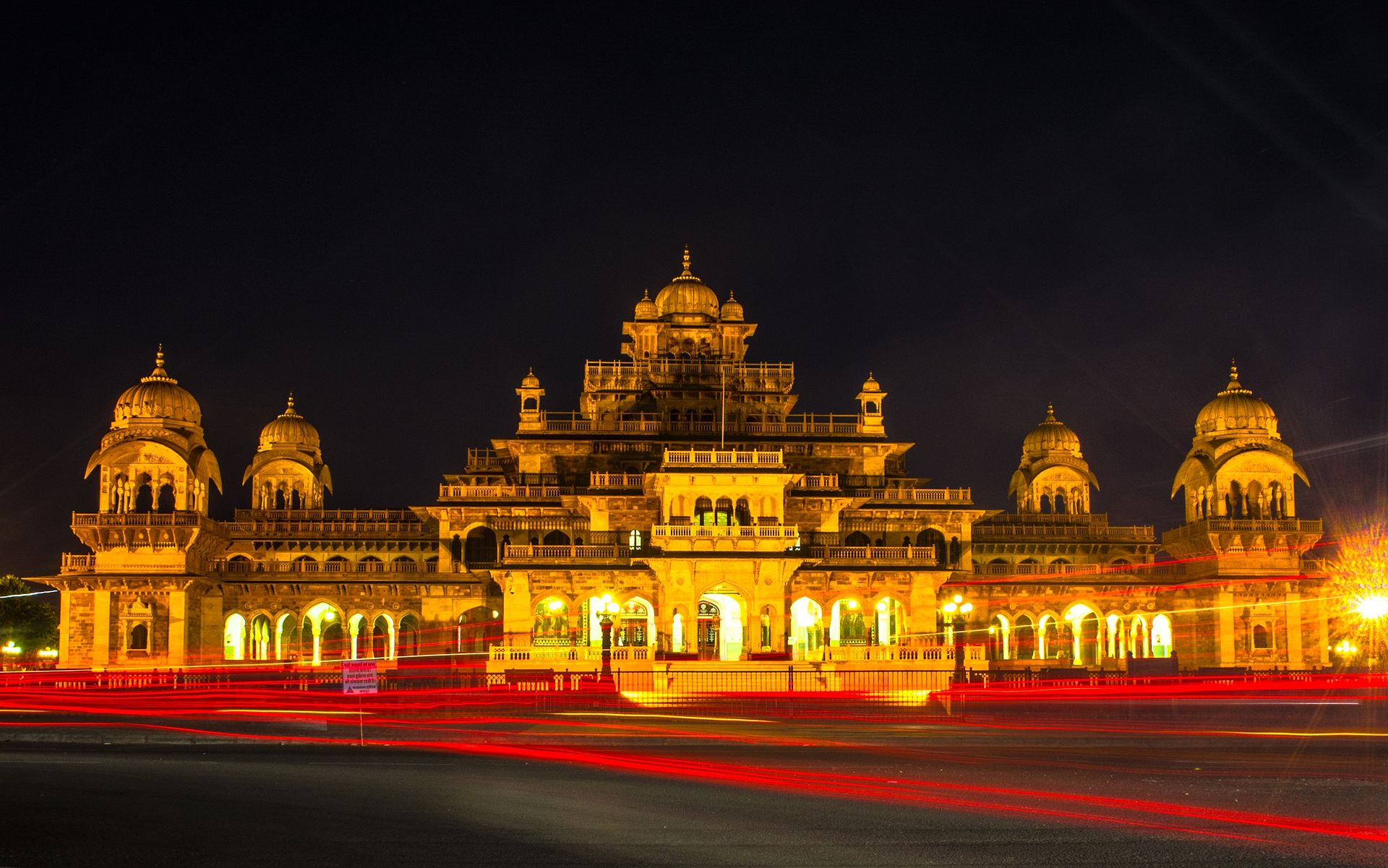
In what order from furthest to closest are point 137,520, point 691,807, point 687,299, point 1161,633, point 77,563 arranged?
point 687,299 < point 1161,633 < point 77,563 < point 137,520 < point 691,807

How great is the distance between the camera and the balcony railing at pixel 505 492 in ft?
229

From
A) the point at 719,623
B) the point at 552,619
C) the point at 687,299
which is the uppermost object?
the point at 687,299

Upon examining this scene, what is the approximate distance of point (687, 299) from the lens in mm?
81625

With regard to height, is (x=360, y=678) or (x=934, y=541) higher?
(x=934, y=541)

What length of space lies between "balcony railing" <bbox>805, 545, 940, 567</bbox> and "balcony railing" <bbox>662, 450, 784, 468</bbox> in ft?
16.4

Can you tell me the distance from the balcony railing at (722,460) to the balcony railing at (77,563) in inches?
1156

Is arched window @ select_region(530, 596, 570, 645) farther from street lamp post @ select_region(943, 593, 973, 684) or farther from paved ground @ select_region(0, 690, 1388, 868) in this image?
paved ground @ select_region(0, 690, 1388, 868)

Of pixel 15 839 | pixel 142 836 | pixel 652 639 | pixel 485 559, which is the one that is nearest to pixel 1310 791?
pixel 142 836

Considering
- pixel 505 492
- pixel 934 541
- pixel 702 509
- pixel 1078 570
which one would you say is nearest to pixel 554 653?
pixel 702 509

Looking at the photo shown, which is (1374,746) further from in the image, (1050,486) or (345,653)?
(1050,486)

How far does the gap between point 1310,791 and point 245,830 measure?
50.7 ft

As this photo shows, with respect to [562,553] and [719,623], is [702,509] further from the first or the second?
[562,553]

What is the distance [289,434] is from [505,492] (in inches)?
872

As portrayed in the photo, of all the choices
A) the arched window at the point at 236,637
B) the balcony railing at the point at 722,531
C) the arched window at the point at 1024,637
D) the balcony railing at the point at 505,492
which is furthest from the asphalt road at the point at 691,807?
the arched window at the point at 1024,637
